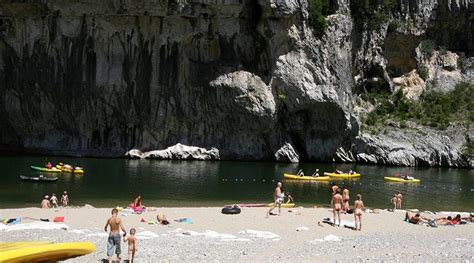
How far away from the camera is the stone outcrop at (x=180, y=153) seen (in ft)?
179

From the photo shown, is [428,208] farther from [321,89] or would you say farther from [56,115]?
[56,115]

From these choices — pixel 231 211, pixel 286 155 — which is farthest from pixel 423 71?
pixel 231 211

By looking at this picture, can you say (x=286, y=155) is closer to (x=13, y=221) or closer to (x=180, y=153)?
(x=180, y=153)

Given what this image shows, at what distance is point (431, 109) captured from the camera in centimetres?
6088

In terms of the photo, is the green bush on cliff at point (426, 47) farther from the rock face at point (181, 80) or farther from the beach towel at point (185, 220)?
the beach towel at point (185, 220)

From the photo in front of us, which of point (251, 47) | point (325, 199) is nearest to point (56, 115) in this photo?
point (251, 47)

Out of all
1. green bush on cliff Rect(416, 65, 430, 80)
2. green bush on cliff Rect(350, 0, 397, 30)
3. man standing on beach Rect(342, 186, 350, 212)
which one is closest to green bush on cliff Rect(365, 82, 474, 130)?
green bush on cliff Rect(416, 65, 430, 80)

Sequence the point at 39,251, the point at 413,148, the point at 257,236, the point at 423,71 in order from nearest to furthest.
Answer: the point at 39,251 < the point at 257,236 < the point at 413,148 < the point at 423,71

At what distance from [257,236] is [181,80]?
3823 centimetres

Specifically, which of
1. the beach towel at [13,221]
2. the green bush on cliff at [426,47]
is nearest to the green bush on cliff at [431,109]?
the green bush on cliff at [426,47]

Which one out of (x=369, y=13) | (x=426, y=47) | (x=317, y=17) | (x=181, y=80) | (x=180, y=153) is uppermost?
(x=369, y=13)

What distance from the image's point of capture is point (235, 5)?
51875 millimetres

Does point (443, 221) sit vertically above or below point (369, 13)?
below

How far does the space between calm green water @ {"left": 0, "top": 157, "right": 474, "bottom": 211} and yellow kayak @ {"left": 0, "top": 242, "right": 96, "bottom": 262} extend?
13496 millimetres
